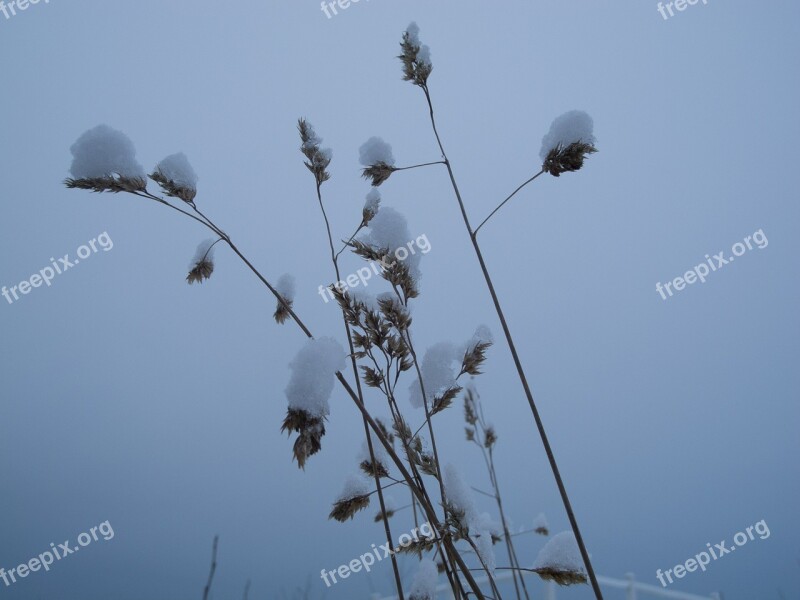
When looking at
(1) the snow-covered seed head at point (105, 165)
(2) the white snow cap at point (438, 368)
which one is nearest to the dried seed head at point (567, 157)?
(2) the white snow cap at point (438, 368)

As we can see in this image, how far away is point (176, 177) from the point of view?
1019mm

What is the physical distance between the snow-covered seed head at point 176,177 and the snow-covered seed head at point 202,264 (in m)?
0.20

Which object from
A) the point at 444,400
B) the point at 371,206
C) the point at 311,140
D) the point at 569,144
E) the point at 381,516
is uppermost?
the point at 311,140

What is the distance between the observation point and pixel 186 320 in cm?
3450

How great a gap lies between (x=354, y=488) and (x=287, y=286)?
1.88 ft

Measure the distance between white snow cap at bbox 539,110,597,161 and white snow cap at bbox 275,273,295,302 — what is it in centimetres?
76

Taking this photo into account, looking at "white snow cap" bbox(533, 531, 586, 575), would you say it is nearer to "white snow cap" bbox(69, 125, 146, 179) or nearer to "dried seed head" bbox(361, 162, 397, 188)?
"dried seed head" bbox(361, 162, 397, 188)

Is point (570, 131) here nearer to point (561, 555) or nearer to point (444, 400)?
point (444, 400)

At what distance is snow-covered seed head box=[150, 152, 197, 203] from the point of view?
978 mm

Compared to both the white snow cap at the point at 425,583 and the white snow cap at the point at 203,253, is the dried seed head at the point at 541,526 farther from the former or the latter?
the white snow cap at the point at 203,253

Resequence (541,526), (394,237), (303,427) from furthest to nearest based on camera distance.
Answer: (541,526)
(394,237)
(303,427)

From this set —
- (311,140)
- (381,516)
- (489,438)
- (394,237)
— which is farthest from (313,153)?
(489,438)

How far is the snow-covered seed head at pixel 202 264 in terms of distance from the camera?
1.23 metres

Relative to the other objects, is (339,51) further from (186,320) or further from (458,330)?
(458,330)
